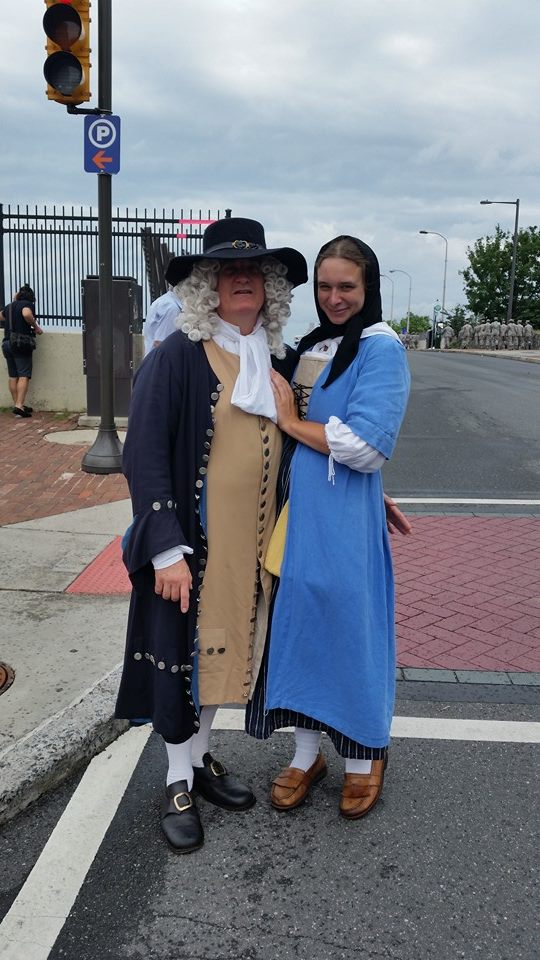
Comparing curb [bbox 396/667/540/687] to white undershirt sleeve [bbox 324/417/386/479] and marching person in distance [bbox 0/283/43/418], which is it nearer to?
white undershirt sleeve [bbox 324/417/386/479]

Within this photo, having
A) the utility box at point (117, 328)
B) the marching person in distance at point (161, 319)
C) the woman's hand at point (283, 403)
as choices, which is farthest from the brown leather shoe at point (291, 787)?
the utility box at point (117, 328)

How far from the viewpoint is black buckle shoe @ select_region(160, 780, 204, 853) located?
2.64 metres

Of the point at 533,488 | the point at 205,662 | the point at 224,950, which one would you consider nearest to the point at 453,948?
the point at 224,950

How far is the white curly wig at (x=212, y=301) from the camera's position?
258 centimetres

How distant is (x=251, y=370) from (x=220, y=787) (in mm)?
1397

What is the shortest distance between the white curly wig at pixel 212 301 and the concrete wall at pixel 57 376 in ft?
27.5

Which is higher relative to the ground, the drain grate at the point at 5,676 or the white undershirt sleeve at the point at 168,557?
the white undershirt sleeve at the point at 168,557

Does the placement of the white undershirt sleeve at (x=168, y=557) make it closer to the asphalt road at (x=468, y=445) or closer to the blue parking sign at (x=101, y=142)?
the asphalt road at (x=468, y=445)

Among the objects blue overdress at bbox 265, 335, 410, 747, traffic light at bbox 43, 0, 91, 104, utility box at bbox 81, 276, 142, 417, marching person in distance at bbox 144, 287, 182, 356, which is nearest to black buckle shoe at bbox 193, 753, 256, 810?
blue overdress at bbox 265, 335, 410, 747

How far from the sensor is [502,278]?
184 ft

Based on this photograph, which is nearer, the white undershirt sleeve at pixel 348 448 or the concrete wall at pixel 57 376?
the white undershirt sleeve at pixel 348 448

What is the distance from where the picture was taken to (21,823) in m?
2.80

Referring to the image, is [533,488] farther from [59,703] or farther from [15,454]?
[59,703]

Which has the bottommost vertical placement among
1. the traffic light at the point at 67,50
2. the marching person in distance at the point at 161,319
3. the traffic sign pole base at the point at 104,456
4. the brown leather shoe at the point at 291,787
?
the brown leather shoe at the point at 291,787
